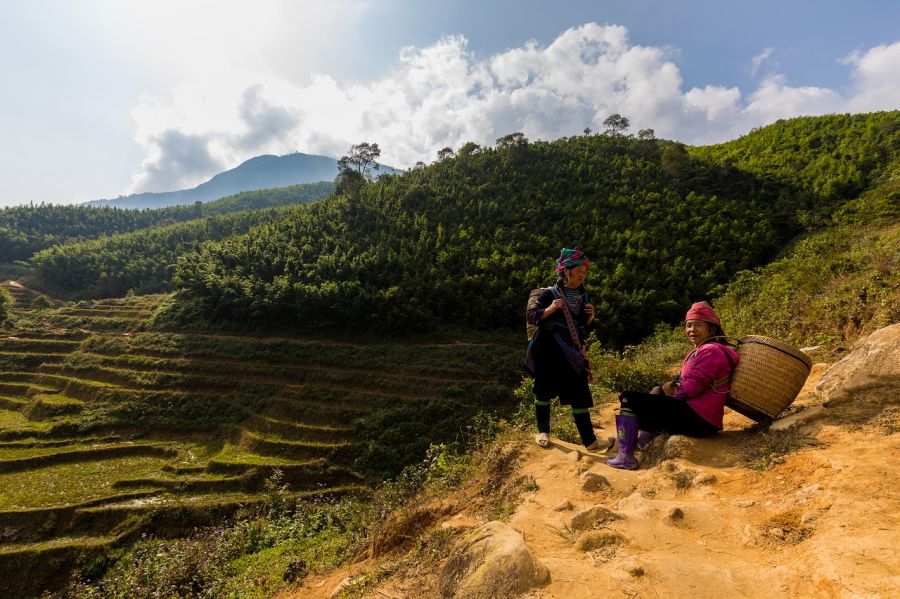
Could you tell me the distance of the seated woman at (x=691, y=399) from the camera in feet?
12.0

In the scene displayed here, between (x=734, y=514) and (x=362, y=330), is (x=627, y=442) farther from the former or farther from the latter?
(x=362, y=330)

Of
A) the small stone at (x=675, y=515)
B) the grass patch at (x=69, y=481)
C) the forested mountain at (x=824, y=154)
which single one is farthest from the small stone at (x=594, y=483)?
the forested mountain at (x=824, y=154)

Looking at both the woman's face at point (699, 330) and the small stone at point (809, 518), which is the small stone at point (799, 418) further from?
the small stone at point (809, 518)

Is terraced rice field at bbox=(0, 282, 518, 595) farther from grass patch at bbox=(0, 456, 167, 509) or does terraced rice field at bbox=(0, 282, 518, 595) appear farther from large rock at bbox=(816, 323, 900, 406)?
large rock at bbox=(816, 323, 900, 406)

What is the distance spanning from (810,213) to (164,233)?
8670cm

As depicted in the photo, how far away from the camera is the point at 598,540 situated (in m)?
2.64

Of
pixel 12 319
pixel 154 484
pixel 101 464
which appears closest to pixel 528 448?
pixel 154 484

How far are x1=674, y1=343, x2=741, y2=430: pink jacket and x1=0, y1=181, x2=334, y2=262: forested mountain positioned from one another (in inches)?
3926

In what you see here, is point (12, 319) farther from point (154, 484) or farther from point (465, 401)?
point (465, 401)

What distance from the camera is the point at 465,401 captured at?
22.9 metres

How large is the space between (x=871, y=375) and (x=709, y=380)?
1631mm

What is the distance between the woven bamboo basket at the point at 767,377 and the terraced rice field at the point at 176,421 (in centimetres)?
1859

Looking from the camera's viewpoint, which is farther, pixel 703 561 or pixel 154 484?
pixel 154 484

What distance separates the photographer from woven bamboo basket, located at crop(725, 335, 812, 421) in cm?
350
